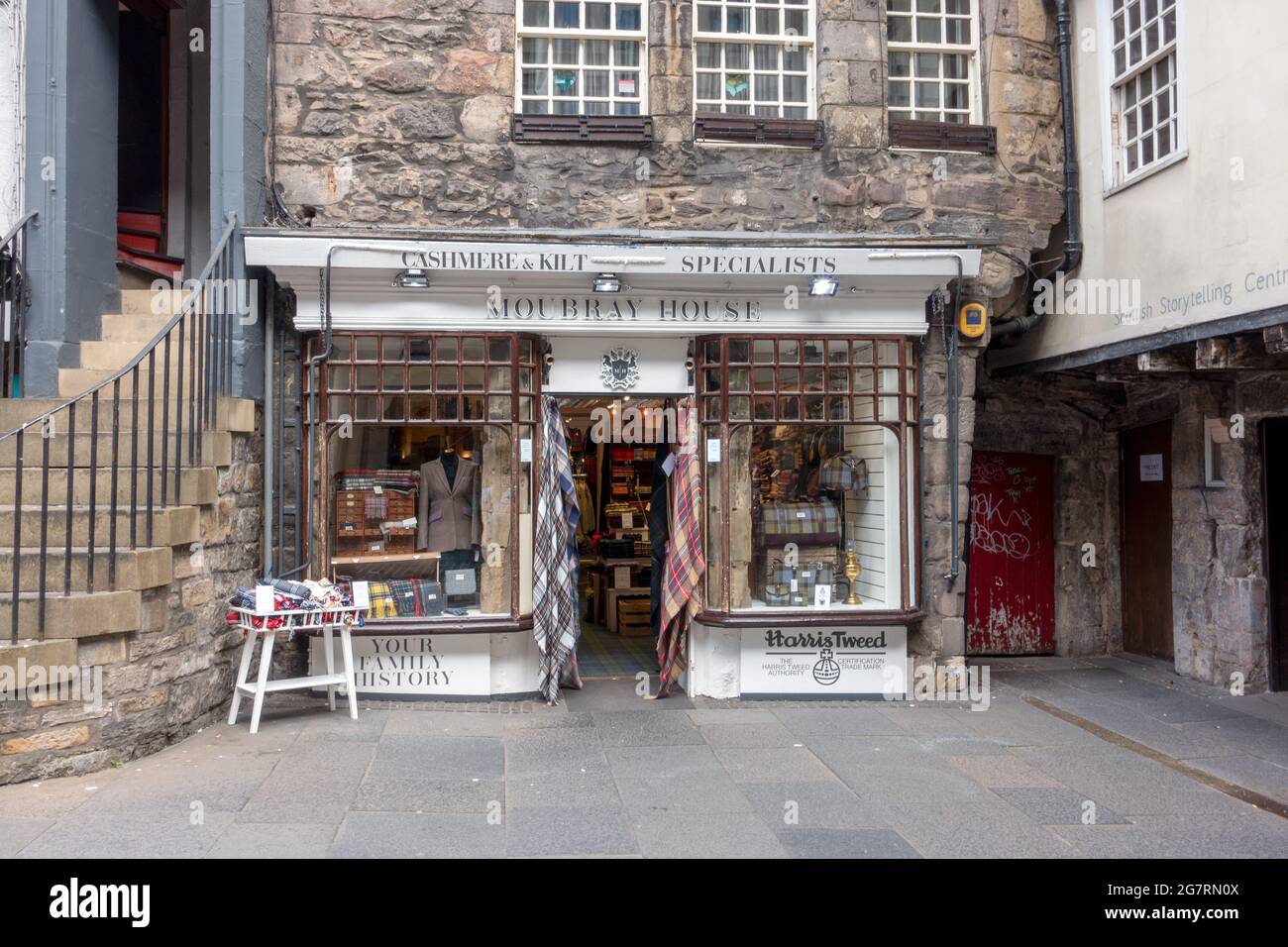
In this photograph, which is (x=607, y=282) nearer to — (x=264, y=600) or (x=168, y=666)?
Answer: (x=264, y=600)

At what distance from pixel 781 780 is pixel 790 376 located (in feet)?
10.8

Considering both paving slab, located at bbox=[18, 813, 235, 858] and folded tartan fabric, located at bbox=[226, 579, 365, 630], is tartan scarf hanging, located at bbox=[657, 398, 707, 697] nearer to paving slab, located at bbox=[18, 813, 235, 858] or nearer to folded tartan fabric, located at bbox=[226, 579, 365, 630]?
folded tartan fabric, located at bbox=[226, 579, 365, 630]

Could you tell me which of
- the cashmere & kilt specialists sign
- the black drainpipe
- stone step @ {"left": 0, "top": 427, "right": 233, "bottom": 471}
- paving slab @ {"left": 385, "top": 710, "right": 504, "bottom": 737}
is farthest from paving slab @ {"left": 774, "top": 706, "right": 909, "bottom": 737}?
stone step @ {"left": 0, "top": 427, "right": 233, "bottom": 471}

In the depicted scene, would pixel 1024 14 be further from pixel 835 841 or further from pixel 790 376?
pixel 835 841

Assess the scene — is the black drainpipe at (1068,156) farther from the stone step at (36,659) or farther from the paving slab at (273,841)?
the stone step at (36,659)

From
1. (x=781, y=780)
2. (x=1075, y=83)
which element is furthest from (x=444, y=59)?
(x=781, y=780)

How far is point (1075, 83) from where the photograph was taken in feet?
Result: 28.3

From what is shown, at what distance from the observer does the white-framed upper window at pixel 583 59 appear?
8.14 m

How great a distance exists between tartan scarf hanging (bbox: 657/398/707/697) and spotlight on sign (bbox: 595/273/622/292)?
3.61 feet

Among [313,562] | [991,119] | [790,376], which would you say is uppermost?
[991,119]

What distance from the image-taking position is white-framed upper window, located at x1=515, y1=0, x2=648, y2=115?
8.14 m

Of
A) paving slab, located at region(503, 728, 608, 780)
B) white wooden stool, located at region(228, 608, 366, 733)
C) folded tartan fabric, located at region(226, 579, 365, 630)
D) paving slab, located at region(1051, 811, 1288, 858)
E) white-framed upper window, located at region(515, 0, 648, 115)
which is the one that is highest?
white-framed upper window, located at region(515, 0, 648, 115)

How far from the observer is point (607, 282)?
7.45 m

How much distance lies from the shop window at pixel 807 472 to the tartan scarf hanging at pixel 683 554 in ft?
0.41
